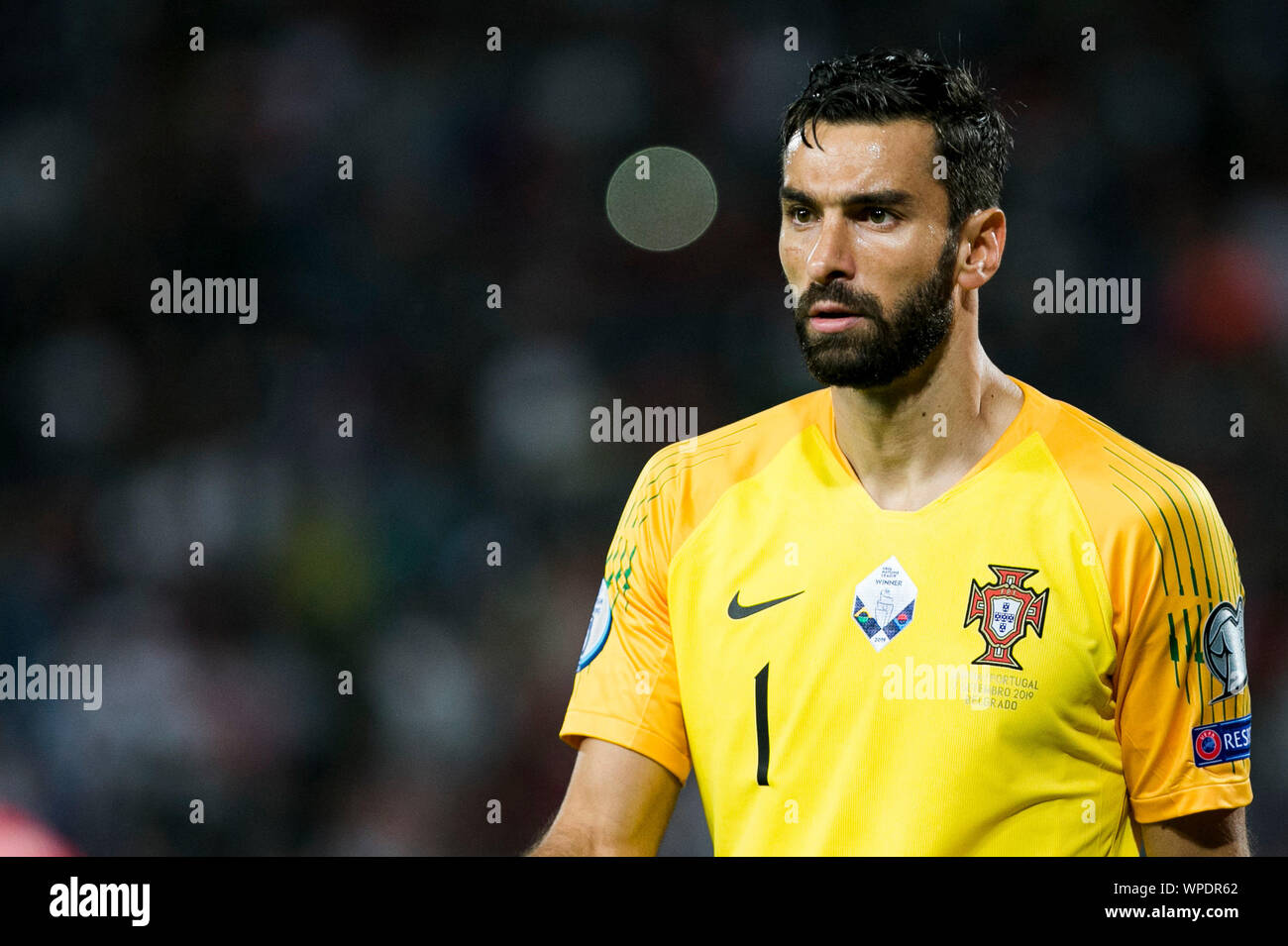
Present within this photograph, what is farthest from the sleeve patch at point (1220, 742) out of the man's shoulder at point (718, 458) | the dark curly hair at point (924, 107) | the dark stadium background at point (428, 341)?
the dark stadium background at point (428, 341)

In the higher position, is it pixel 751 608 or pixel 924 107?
pixel 924 107

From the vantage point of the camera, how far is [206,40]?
515 centimetres

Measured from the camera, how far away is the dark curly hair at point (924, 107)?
8.39 feet

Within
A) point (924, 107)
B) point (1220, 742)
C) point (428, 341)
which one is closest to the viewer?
point (1220, 742)

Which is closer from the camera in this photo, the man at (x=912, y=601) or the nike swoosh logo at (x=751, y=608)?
the man at (x=912, y=601)

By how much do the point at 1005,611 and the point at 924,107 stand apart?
3.24 ft

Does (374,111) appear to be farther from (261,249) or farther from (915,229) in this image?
(915,229)

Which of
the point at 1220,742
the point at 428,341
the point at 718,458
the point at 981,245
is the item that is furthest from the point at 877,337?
the point at 428,341

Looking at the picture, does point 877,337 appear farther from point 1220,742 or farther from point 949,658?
point 1220,742

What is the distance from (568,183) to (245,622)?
1972 millimetres

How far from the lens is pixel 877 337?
8.17ft

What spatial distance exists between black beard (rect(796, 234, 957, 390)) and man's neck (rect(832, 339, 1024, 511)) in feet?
0.17

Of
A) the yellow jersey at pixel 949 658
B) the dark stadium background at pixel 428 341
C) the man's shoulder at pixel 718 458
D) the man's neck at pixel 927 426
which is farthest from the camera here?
the dark stadium background at pixel 428 341

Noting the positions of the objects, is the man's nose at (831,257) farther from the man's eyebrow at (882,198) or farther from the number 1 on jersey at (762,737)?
the number 1 on jersey at (762,737)
